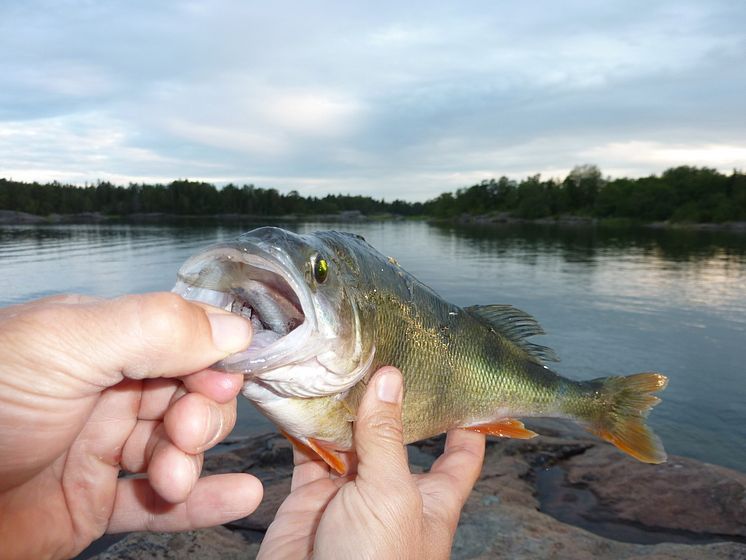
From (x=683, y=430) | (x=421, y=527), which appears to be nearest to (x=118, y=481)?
(x=421, y=527)

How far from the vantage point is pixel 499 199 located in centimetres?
15362

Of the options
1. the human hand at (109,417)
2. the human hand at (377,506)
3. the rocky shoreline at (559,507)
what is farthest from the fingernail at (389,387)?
the rocky shoreline at (559,507)

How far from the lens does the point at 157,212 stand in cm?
13575

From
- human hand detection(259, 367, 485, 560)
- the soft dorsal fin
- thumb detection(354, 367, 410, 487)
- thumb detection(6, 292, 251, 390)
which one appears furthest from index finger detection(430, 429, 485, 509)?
thumb detection(6, 292, 251, 390)

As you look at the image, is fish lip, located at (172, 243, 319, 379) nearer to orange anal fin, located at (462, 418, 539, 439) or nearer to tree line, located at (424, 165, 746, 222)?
orange anal fin, located at (462, 418, 539, 439)

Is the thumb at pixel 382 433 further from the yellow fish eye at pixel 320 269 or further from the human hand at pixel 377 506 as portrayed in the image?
the yellow fish eye at pixel 320 269

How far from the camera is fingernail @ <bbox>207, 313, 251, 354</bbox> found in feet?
6.04

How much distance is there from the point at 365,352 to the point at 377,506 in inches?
30.6

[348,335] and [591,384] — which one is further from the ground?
[348,335]

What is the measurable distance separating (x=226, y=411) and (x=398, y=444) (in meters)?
0.95

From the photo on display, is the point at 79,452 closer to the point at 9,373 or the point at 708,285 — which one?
the point at 9,373

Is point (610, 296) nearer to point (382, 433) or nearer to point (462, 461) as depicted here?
point (462, 461)

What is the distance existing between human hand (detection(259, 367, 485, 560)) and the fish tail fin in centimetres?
150

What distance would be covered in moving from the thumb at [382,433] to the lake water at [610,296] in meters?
6.57
